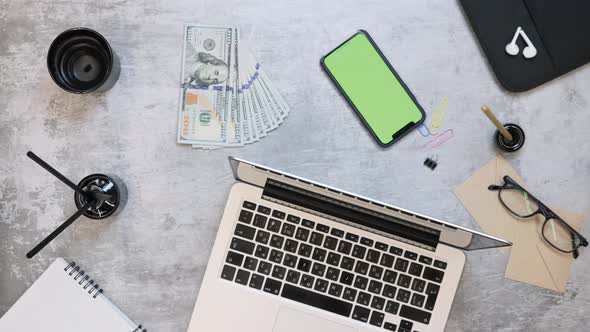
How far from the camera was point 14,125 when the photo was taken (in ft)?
3.47

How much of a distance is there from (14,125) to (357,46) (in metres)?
0.65

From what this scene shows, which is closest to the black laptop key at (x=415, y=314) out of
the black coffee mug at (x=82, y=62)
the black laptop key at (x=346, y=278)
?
the black laptop key at (x=346, y=278)

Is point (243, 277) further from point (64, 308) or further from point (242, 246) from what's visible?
point (64, 308)

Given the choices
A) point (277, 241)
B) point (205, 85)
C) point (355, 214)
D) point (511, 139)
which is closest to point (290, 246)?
point (277, 241)

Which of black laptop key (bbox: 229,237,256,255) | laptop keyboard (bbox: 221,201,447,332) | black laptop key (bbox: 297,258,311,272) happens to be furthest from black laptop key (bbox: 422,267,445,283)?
black laptop key (bbox: 229,237,256,255)

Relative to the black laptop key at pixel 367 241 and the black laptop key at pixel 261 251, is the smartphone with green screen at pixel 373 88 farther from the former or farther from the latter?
the black laptop key at pixel 261 251

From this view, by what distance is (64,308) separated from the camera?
1014 millimetres

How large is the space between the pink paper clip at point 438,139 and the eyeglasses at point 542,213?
118 millimetres

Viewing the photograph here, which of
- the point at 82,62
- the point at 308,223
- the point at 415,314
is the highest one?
the point at 82,62

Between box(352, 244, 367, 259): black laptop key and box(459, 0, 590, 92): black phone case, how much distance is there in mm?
395

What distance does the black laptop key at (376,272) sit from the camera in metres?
0.99

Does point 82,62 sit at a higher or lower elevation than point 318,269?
higher

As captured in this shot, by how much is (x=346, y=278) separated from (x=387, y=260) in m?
0.08

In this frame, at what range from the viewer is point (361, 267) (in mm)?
987
